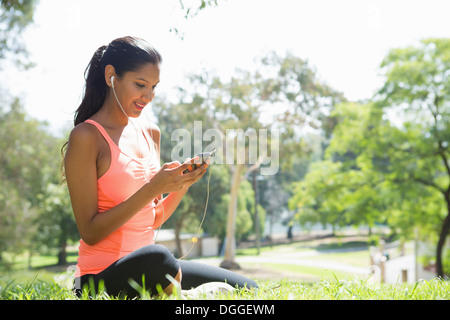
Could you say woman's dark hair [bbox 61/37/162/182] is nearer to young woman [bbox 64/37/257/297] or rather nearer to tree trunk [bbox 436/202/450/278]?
young woman [bbox 64/37/257/297]

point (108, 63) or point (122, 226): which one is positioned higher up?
point (108, 63)

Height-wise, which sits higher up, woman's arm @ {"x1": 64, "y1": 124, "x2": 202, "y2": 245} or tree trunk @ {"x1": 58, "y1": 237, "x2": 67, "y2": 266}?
woman's arm @ {"x1": 64, "y1": 124, "x2": 202, "y2": 245}

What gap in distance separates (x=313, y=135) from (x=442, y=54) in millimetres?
11337

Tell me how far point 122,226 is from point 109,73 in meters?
0.59

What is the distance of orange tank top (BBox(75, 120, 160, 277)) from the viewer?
60.4 inches

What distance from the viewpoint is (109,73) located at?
1.68m

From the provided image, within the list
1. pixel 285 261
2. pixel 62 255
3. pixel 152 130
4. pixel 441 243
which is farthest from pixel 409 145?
pixel 62 255

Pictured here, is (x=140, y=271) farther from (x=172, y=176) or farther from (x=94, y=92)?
(x=94, y=92)

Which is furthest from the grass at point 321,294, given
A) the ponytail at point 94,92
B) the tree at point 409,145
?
the tree at point 409,145

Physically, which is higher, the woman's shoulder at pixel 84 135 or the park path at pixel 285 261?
the woman's shoulder at pixel 84 135

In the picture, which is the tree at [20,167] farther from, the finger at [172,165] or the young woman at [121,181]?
the finger at [172,165]

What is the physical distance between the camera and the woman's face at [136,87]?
1644 millimetres

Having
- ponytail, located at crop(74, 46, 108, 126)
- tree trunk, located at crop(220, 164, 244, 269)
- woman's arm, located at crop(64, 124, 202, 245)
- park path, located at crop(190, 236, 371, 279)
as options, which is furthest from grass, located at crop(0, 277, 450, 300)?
park path, located at crop(190, 236, 371, 279)
